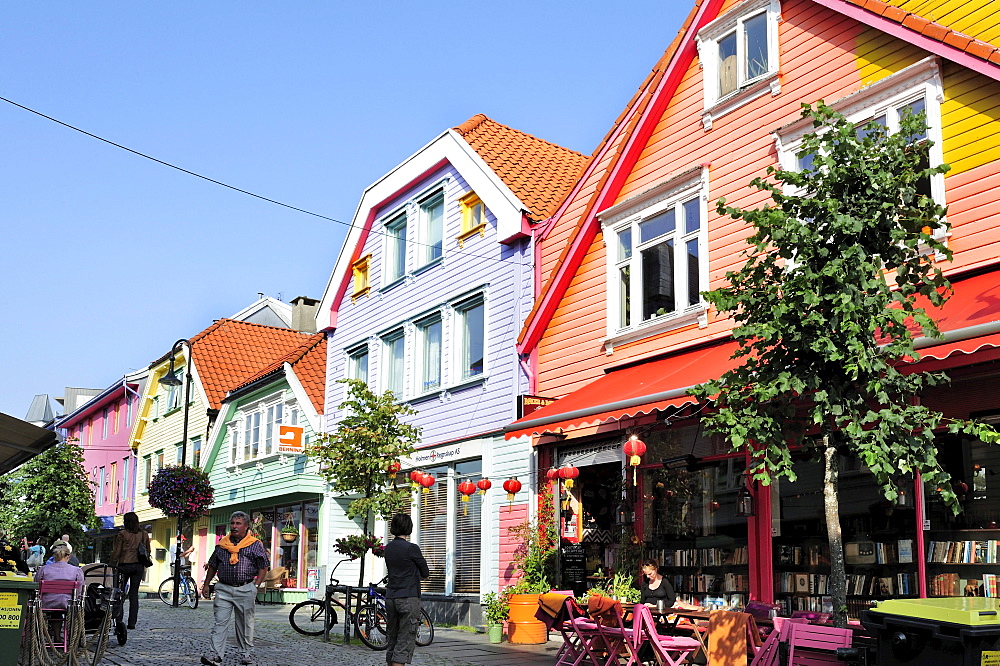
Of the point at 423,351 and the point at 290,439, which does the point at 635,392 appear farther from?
the point at 290,439

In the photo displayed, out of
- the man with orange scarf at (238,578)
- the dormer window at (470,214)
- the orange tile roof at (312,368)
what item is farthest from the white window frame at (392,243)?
the man with orange scarf at (238,578)

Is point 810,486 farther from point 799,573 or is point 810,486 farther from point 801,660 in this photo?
point 801,660

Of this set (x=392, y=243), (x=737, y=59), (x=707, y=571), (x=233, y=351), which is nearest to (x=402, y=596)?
(x=707, y=571)

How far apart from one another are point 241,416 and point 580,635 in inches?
926

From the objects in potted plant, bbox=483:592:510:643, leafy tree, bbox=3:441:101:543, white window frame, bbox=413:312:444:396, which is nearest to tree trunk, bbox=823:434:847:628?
potted plant, bbox=483:592:510:643

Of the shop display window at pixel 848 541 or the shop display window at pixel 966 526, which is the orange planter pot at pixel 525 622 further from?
the shop display window at pixel 966 526

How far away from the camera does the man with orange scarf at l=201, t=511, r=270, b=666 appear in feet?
38.6

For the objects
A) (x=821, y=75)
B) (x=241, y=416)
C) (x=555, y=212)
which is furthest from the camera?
(x=241, y=416)

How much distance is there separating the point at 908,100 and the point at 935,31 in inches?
32.0

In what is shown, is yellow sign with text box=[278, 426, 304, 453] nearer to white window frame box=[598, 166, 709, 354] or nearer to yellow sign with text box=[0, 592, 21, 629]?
white window frame box=[598, 166, 709, 354]

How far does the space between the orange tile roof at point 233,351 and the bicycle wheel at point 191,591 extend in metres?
8.51

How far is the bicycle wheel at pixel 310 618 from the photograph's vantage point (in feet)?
53.8

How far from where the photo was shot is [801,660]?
8.41m

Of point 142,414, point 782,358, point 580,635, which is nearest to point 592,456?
point 580,635
